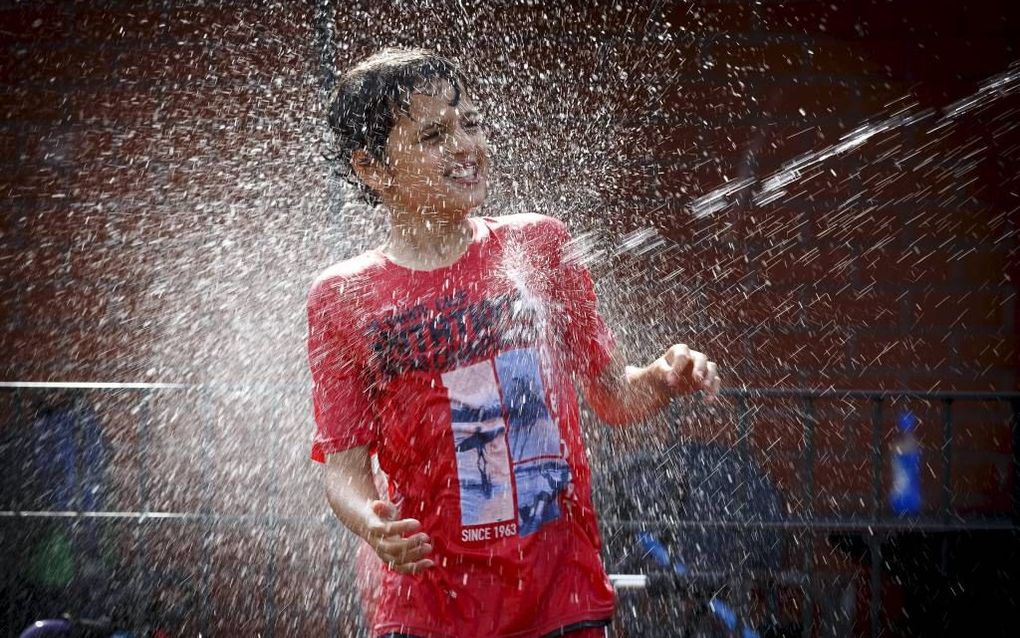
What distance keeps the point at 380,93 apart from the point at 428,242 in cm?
30

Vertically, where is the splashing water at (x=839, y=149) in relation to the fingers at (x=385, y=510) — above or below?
above

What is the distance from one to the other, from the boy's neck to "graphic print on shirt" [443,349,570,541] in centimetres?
21

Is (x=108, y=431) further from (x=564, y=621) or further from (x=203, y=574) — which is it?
(x=564, y=621)

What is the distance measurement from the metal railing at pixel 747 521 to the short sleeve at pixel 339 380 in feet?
3.66

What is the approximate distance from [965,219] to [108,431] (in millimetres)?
3390

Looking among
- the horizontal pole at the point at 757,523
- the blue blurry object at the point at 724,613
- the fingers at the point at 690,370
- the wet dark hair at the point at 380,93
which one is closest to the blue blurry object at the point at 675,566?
the blue blurry object at the point at 724,613

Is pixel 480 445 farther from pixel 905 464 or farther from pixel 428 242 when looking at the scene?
pixel 905 464

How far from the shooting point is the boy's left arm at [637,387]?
1541mm

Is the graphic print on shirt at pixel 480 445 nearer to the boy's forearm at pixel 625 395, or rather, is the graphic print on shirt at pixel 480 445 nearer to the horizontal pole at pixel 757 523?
the boy's forearm at pixel 625 395

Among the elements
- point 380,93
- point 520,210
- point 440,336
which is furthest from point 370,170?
point 520,210

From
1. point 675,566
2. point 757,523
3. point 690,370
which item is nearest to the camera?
point 690,370

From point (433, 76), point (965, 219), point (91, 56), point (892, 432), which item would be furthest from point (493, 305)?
point (91, 56)

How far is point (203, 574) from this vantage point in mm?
3469

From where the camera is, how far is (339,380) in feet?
5.35
